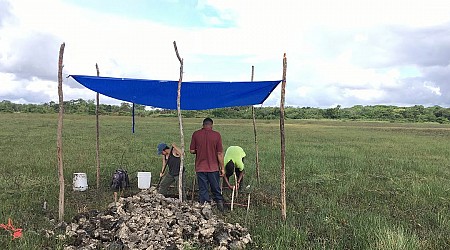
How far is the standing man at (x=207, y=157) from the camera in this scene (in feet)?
22.6

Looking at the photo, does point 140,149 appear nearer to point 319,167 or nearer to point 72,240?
point 319,167

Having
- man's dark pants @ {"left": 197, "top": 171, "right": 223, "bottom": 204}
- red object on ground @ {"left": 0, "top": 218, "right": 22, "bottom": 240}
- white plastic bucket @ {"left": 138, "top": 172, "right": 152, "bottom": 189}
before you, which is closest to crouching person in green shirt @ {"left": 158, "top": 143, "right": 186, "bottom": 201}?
white plastic bucket @ {"left": 138, "top": 172, "right": 152, "bottom": 189}

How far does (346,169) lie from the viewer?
11344mm

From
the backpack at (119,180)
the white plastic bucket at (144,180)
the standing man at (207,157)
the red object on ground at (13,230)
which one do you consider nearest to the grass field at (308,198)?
the red object on ground at (13,230)

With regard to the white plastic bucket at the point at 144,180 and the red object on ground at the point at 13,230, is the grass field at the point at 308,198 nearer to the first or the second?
the red object on ground at the point at 13,230

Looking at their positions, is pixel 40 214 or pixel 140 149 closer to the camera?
pixel 40 214

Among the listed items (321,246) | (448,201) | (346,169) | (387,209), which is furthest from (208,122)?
(346,169)

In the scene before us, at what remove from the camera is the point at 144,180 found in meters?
7.86

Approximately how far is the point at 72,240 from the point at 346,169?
27.7 feet

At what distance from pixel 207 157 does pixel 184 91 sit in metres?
1.31

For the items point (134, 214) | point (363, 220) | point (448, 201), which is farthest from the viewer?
point (448, 201)

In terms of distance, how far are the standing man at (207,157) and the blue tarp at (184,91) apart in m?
0.68

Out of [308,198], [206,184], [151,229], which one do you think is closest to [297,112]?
[308,198]

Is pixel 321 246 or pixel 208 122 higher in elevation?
pixel 208 122
